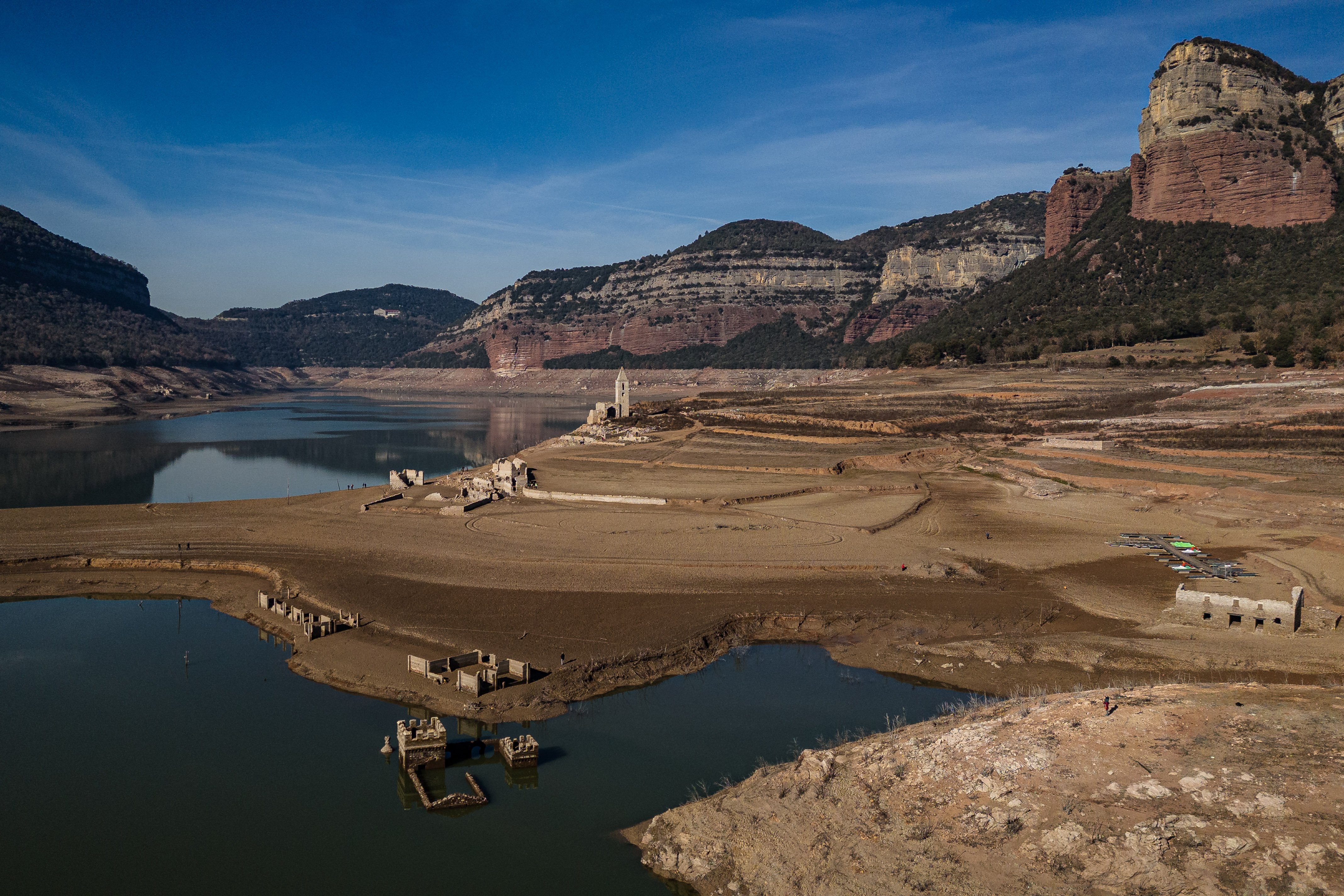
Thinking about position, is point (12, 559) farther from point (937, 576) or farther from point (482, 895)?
point (937, 576)

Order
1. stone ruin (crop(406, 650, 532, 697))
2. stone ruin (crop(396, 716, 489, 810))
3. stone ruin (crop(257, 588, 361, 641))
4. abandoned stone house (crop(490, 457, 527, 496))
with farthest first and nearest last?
abandoned stone house (crop(490, 457, 527, 496)) → stone ruin (crop(257, 588, 361, 641)) → stone ruin (crop(406, 650, 532, 697)) → stone ruin (crop(396, 716, 489, 810))

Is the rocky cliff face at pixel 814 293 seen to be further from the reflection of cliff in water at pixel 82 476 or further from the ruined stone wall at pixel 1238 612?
the ruined stone wall at pixel 1238 612

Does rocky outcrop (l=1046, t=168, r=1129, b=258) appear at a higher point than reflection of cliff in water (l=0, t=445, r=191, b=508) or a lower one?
higher

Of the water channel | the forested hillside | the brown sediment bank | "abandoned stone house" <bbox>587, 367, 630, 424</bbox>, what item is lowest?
the water channel

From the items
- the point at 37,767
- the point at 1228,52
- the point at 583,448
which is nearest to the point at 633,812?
the point at 37,767

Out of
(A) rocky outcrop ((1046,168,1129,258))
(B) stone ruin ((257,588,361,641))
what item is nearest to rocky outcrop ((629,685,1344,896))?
(B) stone ruin ((257,588,361,641))

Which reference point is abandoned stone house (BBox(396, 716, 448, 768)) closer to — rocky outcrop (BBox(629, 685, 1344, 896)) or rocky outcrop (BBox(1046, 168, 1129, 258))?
rocky outcrop (BBox(629, 685, 1344, 896))

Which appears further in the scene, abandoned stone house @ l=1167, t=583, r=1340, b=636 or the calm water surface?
the calm water surface
